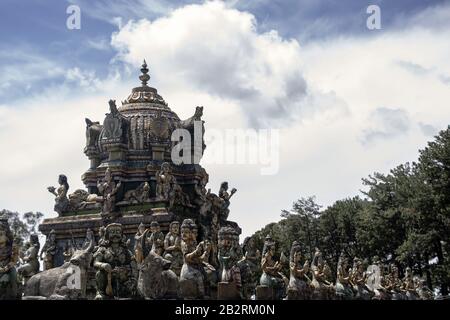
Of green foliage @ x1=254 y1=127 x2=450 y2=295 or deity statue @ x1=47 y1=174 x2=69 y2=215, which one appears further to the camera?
green foliage @ x1=254 y1=127 x2=450 y2=295

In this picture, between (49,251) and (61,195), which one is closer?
(49,251)

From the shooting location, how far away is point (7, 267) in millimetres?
15492

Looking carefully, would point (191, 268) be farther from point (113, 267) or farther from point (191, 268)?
point (113, 267)

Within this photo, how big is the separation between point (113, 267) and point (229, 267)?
339 cm

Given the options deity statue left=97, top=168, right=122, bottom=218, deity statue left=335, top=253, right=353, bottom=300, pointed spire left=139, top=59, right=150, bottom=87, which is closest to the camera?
deity statue left=335, top=253, right=353, bottom=300

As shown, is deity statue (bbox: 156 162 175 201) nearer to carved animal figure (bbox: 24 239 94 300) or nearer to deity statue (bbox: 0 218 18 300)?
carved animal figure (bbox: 24 239 94 300)

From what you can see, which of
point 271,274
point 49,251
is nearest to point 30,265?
point 271,274

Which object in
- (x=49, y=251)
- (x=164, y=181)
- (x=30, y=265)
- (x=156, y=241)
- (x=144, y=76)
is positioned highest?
(x=144, y=76)

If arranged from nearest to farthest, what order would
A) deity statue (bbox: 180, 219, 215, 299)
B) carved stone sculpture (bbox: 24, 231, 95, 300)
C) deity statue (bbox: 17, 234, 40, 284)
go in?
carved stone sculpture (bbox: 24, 231, 95, 300) → deity statue (bbox: 180, 219, 215, 299) → deity statue (bbox: 17, 234, 40, 284)

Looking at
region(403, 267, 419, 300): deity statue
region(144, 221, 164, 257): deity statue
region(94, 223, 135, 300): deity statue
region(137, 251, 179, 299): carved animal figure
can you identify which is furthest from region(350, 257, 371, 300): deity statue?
region(94, 223, 135, 300): deity statue

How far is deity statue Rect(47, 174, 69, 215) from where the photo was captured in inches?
1373

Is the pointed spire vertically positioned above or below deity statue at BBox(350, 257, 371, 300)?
above

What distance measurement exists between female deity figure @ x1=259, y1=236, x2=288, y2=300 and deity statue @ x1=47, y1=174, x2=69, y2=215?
17.3 metres
